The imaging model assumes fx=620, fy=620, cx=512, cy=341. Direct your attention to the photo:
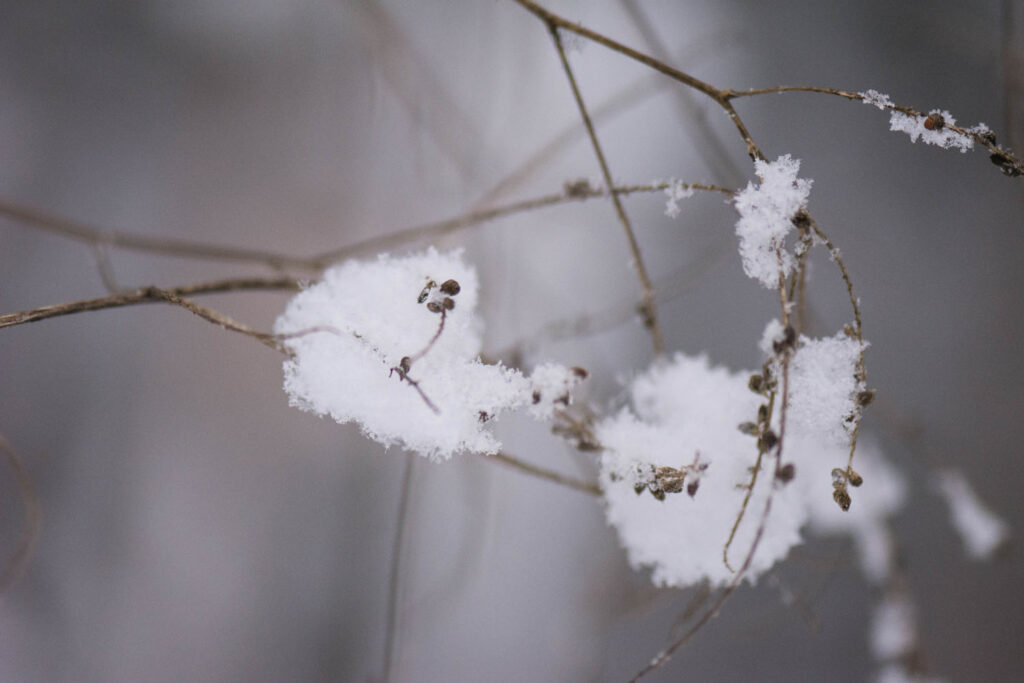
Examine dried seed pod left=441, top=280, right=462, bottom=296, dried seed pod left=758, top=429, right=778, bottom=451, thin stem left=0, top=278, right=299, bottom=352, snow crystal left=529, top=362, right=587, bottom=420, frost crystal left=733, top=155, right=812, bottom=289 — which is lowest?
dried seed pod left=758, top=429, right=778, bottom=451

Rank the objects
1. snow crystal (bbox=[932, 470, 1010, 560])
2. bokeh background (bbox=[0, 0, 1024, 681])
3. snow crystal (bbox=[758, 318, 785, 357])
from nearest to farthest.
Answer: snow crystal (bbox=[758, 318, 785, 357]) < snow crystal (bbox=[932, 470, 1010, 560]) < bokeh background (bbox=[0, 0, 1024, 681])

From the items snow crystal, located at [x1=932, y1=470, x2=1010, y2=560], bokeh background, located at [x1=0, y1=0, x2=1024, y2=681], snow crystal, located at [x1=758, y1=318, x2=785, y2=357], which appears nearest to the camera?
snow crystal, located at [x1=758, y1=318, x2=785, y2=357]

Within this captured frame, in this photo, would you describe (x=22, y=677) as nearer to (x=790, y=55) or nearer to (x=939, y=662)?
(x=939, y=662)

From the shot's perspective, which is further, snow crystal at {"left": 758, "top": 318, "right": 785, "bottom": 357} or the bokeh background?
the bokeh background

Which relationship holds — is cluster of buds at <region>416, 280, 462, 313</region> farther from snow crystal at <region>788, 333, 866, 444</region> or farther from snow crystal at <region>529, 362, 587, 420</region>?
snow crystal at <region>788, 333, 866, 444</region>

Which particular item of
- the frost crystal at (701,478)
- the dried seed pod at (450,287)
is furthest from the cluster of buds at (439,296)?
the frost crystal at (701,478)

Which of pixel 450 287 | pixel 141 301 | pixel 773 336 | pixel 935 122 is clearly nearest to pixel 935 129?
pixel 935 122

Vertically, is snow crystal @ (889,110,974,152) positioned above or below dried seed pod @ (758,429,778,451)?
above

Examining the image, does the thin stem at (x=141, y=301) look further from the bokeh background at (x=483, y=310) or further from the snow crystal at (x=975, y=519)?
the snow crystal at (x=975, y=519)

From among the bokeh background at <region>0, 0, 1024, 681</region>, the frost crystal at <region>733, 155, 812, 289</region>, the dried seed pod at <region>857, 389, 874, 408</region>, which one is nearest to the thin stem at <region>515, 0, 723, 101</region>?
the frost crystal at <region>733, 155, 812, 289</region>
